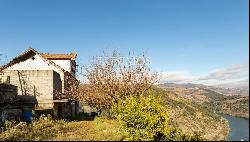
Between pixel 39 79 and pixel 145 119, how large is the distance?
23.6 m

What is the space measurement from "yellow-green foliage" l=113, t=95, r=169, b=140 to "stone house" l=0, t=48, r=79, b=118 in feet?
66.7

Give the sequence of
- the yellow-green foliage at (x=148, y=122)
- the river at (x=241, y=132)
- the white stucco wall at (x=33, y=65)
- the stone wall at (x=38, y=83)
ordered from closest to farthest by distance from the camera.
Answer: the yellow-green foliage at (x=148, y=122) < the river at (x=241, y=132) < the stone wall at (x=38, y=83) < the white stucco wall at (x=33, y=65)

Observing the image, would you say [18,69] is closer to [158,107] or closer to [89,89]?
[89,89]

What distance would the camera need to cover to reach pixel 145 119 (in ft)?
68.7

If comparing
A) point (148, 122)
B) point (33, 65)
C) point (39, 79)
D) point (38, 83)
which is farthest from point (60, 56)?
point (148, 122)

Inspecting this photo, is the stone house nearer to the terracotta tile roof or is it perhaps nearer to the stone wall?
the stone wall

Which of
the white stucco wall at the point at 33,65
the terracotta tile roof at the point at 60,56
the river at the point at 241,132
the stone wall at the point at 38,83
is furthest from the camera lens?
the terracotta tile roof at the point at 60,56

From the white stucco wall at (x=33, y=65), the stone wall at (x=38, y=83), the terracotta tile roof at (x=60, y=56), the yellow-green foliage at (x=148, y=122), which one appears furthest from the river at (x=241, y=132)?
the terracotta tile roof at (x=60, y=56)

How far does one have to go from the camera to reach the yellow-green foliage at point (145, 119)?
816 inches

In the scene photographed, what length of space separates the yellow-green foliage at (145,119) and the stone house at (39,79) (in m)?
20.3

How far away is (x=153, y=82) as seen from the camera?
119 feet

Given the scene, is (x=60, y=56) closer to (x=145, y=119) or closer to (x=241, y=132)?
(x=241, y=132)

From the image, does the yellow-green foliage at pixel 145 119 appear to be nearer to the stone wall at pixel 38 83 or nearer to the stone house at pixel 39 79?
the stone house at pixel 39 79

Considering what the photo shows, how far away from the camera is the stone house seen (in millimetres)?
41219
